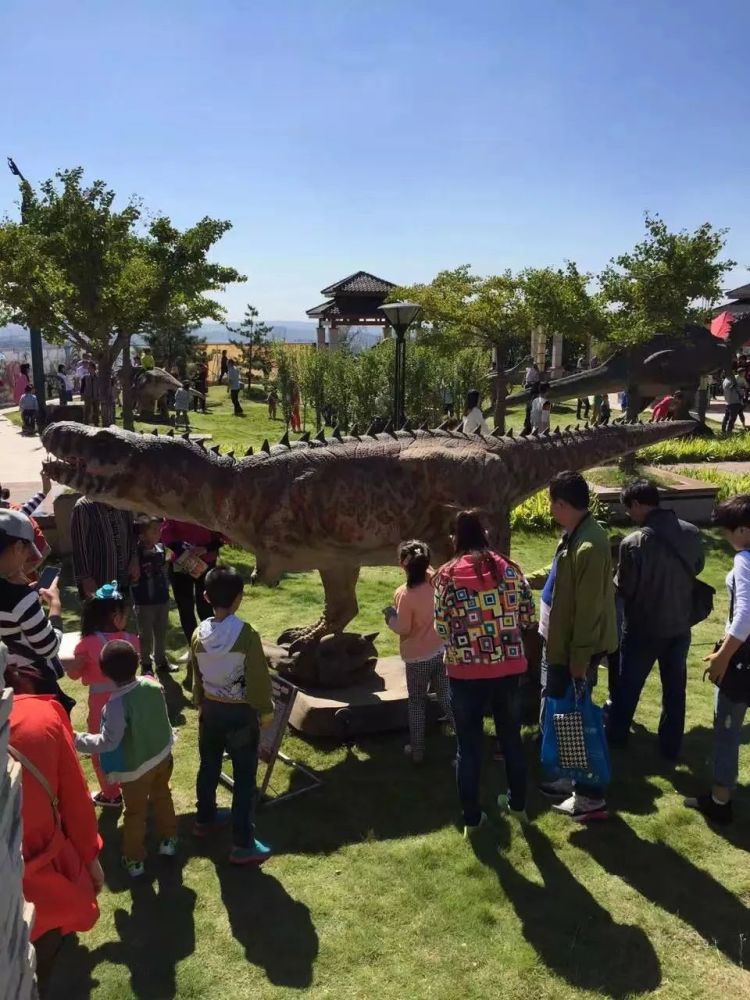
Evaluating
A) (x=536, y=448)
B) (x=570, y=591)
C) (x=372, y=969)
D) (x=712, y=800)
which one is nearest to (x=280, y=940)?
(x=372, y=969)

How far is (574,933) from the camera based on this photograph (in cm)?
332

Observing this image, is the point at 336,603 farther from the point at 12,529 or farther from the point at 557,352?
the point at 557,352

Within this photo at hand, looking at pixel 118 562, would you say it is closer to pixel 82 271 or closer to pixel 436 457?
pixel 436 457

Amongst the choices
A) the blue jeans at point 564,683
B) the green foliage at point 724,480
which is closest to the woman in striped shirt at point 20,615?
the blue jeans at point 564,683

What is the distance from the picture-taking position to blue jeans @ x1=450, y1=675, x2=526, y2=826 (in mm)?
3777

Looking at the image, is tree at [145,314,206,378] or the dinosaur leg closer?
the dinosaur leg

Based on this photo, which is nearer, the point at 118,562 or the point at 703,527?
the point at 118,562

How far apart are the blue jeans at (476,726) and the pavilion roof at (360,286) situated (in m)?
28.2

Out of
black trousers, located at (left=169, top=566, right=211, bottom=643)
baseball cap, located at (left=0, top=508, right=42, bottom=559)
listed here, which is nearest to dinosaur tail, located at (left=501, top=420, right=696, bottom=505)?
black trousers, located at (left=169, top=566, right=211, bottom=643)

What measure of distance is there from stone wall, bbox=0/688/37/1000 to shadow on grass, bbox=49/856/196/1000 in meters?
0.96

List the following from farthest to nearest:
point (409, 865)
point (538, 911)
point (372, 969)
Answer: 1. point (409, 865)
2. point (538, 911)
3. point (372, 969)

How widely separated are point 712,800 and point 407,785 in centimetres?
166

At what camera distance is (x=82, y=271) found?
42.0ft

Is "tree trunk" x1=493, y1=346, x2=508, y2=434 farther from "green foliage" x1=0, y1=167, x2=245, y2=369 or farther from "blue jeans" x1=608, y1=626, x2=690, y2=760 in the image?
"blue jeans" x1=608, y1=626, x2=690, y2=760
